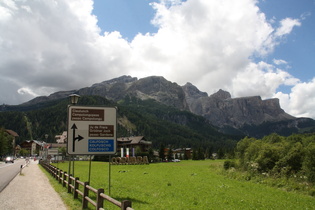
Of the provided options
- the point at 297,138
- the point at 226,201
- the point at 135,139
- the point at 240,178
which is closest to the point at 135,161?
the point at 297,138

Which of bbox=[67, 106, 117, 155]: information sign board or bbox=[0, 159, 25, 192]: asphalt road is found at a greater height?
bbox=[67, 106, 117, 155]: information sign board

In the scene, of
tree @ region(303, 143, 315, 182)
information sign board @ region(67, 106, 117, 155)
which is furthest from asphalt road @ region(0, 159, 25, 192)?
tree @ region(303, 143, 315, 182)

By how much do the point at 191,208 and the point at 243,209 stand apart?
2.95m

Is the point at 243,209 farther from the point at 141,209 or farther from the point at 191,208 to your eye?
the point at 141,209

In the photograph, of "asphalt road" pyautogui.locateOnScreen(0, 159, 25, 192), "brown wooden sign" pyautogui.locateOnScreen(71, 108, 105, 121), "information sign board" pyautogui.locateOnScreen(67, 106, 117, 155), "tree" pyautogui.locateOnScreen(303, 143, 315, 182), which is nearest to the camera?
"information sign board" pyautogui.locateOnScreen(67, 106, 117, 155)

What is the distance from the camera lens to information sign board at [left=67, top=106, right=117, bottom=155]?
1599cm

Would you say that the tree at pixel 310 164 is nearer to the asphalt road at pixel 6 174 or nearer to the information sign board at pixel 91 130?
the information sign board at pixel 91 130

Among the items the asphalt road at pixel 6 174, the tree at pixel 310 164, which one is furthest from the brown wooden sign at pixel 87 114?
the tree at pixel 310 164

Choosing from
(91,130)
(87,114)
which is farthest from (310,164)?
(87,114)

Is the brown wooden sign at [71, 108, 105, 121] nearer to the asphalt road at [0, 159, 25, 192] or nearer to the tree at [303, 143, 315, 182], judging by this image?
the asphalt road at [0, 159, 25, 192]

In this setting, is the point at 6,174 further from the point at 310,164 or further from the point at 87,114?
the point at 310,164

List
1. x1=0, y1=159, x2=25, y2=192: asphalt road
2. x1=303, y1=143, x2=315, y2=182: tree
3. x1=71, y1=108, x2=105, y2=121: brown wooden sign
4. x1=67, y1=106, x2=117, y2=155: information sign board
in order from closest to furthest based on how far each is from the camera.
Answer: x1=67, y1=106, x2=117, y2=155: information sign board < x1=71, y1=108, x2=105, y2=121: brown wooden sign < x1=0, y1=159, x2=25, y2=192: asphalt road < x1=303, y1=143, x2=315, y2=182: tree

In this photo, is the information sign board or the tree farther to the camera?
the tree

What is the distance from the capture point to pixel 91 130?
16.3 meters
